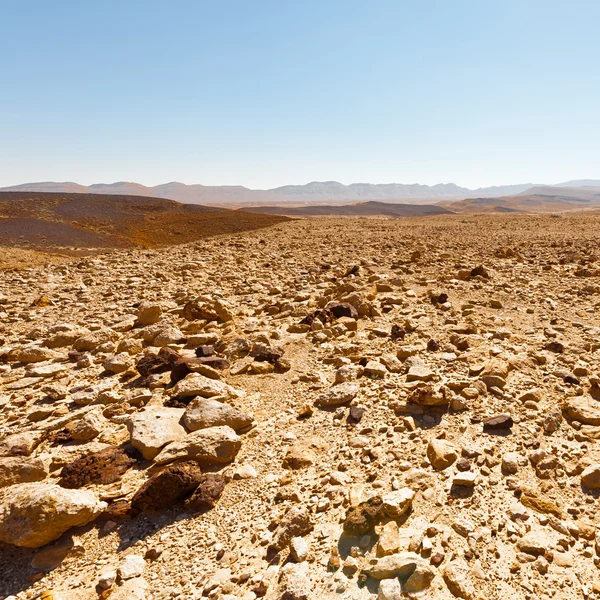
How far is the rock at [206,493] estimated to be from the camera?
2533 mm

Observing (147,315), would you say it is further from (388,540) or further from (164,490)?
(388,540)

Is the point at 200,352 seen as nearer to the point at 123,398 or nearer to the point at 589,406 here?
the point at 123,398

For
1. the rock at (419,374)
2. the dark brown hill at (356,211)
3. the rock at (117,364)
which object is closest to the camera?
Answer: the rock at (419,374)

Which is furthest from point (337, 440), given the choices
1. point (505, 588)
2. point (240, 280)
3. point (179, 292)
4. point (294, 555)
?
point (240, 280)

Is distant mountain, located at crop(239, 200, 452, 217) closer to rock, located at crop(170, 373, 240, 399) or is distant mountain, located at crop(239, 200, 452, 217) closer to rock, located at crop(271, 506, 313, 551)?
rock, located at crop(170, 373, 240, 399)

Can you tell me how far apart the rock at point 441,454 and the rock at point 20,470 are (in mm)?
2568

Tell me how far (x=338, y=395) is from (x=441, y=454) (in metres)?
1.05

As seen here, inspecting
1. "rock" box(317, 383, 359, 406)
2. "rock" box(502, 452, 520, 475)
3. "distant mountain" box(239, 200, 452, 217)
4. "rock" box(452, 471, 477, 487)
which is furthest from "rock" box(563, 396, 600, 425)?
"distant mountain" box(239, 200, 452, 217)

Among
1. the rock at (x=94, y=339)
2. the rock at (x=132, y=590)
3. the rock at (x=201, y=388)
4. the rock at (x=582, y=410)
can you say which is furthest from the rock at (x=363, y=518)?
the rock at (x=94, y=339)

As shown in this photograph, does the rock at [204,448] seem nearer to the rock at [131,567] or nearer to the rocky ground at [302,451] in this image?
the rocky ground at [302,451]

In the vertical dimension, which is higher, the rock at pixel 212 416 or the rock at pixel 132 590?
the rock at pixel 212 416

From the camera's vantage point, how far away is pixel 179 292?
7473 millimetres

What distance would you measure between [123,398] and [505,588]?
310 cm

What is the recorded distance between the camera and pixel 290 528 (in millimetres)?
2309
